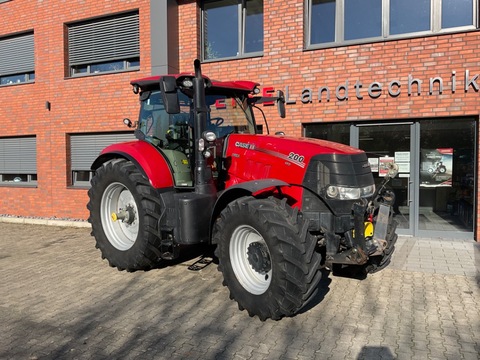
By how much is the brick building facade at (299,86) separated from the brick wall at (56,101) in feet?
0.08

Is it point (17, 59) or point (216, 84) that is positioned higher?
point (17, 59)

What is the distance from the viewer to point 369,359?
316 centimetres

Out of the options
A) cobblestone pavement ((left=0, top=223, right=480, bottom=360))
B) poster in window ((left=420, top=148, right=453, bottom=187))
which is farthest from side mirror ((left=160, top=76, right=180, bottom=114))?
poster in window ((left=420, top=148, right=453, bottom=187))

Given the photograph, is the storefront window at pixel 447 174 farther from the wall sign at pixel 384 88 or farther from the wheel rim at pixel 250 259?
the wheel rim at pixel 250 259

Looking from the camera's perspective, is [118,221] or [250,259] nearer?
[250,259]

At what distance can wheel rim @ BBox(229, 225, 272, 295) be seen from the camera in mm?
3936

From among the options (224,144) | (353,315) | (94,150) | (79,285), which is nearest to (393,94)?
(224,144)

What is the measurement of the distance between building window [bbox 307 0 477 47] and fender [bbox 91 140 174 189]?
4.48m

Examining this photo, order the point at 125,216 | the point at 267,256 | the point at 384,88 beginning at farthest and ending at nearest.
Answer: the point at 384,88 < the point at 125,216 < the point at 267,256

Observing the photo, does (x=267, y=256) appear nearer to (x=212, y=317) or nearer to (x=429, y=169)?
(x=212, y=317)

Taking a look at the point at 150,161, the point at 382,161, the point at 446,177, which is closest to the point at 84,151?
the point at 150,161

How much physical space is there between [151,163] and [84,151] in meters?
5.59

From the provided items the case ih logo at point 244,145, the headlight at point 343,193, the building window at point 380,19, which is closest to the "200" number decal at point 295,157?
the headlight at point 343,193

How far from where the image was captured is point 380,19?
7.52m
